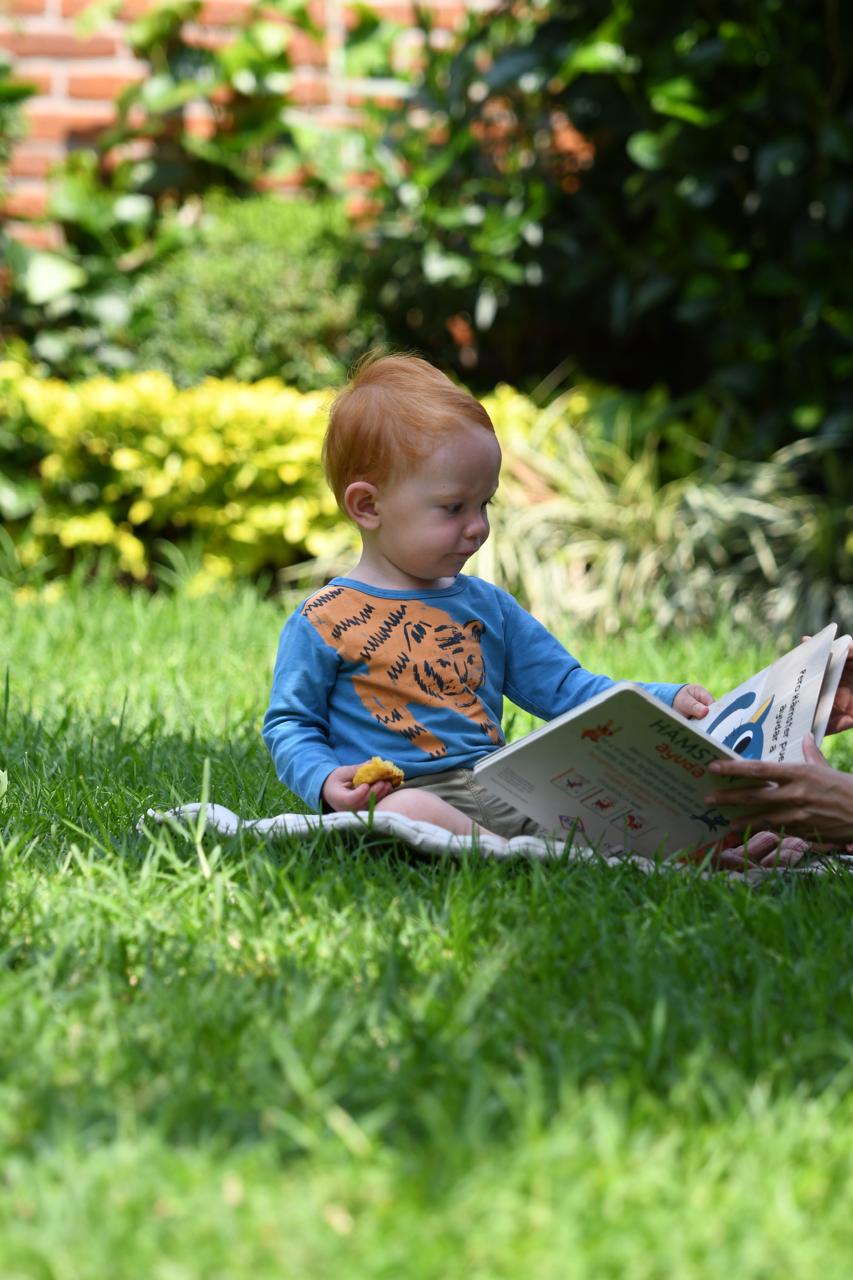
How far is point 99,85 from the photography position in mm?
6594

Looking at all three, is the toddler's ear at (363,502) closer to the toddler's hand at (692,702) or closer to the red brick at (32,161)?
the toddler's hand at (692,702)

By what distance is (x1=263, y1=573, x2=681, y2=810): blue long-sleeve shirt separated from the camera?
8.45ft

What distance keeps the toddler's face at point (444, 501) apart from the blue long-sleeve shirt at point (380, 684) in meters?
0.11

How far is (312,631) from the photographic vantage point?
2.61 metres

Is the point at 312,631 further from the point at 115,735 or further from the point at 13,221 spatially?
the point at 13,221

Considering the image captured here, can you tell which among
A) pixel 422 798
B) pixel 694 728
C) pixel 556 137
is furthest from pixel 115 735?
pixel 556 137

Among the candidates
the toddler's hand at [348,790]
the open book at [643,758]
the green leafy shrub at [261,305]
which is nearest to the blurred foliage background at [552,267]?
the green leafy shrub at [261,305]

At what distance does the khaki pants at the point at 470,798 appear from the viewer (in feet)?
8.44

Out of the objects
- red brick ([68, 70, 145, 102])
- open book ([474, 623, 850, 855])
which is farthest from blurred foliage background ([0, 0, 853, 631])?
open book ([474, 623, 850, 855])

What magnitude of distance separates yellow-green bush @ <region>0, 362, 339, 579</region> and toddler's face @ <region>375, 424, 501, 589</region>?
2.86m

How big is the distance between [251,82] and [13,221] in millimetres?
1163

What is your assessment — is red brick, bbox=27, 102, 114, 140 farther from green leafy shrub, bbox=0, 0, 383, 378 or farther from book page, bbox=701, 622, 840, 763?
book page, bbox=701, 622, 840, 763

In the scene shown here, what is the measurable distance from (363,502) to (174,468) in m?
3.06

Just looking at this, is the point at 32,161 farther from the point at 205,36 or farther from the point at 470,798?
the point at 470,798
